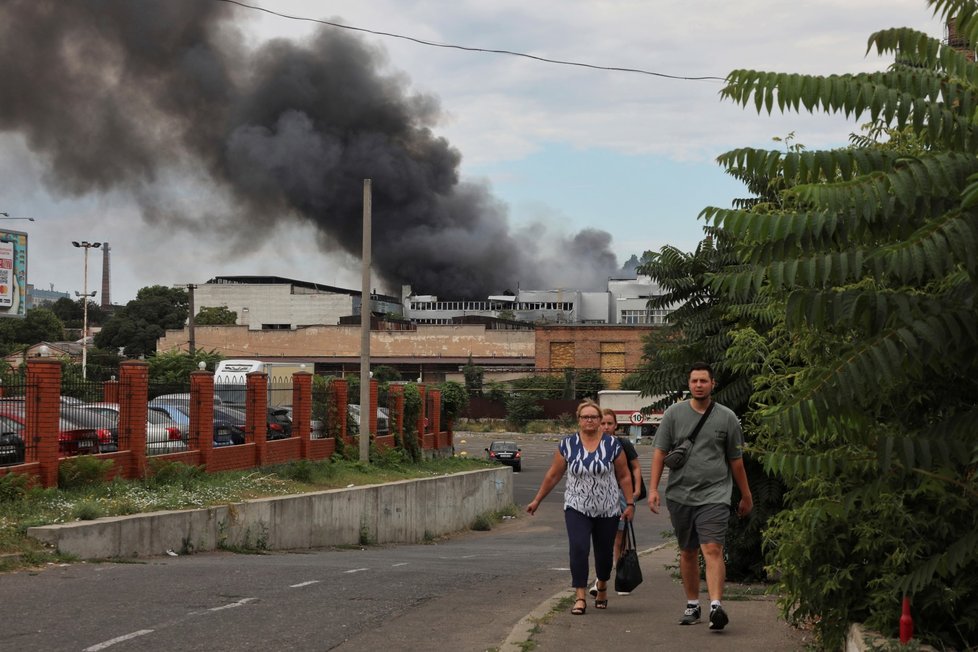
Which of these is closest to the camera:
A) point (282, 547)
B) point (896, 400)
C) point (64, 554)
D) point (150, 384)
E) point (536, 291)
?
point (896, 400)

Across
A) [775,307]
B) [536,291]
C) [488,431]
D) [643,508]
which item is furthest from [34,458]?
[536,291]

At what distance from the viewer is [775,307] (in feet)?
25.0

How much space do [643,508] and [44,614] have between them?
30791 millimetres

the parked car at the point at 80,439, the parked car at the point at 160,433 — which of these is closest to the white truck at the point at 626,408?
the parked car at the point at 160,433

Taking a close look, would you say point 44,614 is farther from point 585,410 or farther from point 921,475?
point 921,475

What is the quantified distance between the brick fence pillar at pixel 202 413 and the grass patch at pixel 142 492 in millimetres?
560

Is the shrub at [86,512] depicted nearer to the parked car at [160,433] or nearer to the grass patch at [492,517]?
the parked car at [160,433]

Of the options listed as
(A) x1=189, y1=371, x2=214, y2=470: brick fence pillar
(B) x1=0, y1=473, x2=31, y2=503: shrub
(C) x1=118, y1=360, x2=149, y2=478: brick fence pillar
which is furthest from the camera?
(A) x1=189, y1=371, x2=214, y2=470: brick fence pillar

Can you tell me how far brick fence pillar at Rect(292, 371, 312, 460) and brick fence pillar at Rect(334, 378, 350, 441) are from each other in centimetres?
251

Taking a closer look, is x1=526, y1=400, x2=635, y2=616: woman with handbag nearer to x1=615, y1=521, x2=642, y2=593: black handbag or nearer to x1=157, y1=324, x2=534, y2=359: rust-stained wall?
x1=615, y1=521, x2=642, y2=593: black handbag

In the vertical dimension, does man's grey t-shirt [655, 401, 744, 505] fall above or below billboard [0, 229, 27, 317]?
below

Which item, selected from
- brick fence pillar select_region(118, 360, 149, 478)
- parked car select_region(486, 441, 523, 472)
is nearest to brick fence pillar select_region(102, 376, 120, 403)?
brick fence pillar select_region(118, 360, 149, 478)

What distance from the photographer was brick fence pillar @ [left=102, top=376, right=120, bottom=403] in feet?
65.3

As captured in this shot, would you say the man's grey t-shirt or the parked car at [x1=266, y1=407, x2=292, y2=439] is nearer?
the man's grey t-shirt
